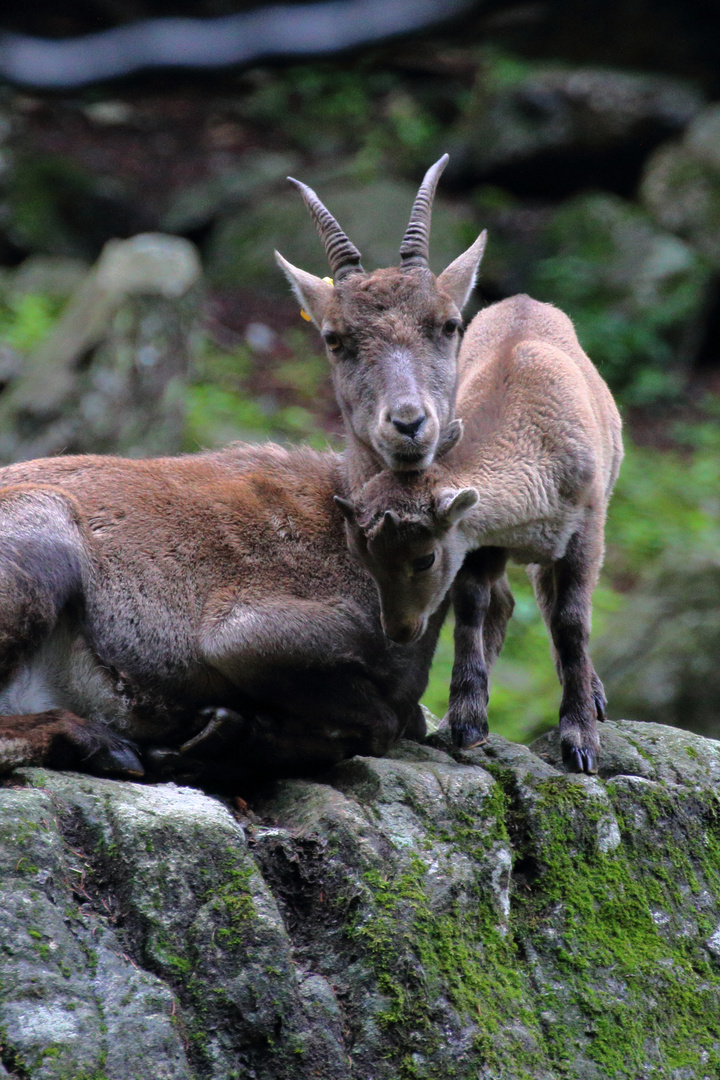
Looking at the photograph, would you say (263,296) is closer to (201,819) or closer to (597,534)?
(597,534)

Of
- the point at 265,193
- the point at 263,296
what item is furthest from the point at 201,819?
the point at 265,193

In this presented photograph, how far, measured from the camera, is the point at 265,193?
20078 millimetres

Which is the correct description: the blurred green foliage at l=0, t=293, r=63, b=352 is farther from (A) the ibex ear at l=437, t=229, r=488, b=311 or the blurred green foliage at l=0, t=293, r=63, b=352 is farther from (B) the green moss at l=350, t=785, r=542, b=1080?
(B) the green moss at l=350, t=785, r=542, b=1080

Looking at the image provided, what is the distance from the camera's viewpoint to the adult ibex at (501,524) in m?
5.62

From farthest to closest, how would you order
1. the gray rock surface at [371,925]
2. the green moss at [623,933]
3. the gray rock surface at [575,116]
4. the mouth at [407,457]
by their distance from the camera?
the gray rock surface at [575,116]
the mouth at [407,457]
the green moss at [623,933]
the gray rock surface at [371,925]

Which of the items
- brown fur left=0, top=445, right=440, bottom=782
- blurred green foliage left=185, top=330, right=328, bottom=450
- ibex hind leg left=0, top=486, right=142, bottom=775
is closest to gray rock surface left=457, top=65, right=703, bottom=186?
blurred green foliage left=185, top=330, right=328, bottom=450

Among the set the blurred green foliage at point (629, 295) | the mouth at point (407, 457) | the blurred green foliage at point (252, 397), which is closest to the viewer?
the mouth at point (407, 457)

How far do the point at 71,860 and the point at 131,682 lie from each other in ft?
4.09

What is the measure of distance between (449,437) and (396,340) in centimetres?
57

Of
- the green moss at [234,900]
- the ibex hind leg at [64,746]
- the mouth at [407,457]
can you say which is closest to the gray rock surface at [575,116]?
the mouth at [407,457]

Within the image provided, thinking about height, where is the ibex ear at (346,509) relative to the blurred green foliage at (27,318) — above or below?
above

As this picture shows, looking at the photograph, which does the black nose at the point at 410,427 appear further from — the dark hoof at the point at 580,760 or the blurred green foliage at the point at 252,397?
the blurred green foliage at the point at 252,397

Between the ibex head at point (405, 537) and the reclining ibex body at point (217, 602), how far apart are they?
0.55ft

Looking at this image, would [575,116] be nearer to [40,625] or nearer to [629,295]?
[629,295]
